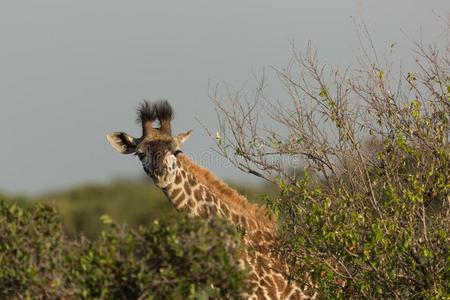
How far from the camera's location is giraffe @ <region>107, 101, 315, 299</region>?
49.2 ft

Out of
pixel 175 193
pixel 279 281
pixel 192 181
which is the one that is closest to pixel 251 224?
pixel 279 281

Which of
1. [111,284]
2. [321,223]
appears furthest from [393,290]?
[111,284]

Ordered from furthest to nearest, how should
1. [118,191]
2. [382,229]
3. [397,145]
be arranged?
1. [118,191]
2. [397,145]
3. [382,229]

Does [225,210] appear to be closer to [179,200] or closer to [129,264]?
[179,200]

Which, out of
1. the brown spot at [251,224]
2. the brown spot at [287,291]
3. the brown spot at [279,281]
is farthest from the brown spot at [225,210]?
the brown spot at [287,291]

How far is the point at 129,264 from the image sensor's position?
390 inches

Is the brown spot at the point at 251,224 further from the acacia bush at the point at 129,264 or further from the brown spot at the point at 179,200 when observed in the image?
the acacia bush at the point at 129,264

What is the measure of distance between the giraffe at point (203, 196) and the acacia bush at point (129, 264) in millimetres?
4363

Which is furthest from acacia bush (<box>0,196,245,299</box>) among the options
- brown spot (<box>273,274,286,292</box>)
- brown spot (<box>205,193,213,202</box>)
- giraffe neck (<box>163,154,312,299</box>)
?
brown spot (<box>205,193,213,202</box>)

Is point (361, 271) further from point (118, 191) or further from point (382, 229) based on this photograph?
point (118, 191)

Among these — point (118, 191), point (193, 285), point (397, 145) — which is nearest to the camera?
point (193, 285)

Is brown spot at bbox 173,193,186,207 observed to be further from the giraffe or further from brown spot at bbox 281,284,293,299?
brown spot at bbox 281,284,293,299

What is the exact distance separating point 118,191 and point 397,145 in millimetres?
30226

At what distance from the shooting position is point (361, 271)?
44.5 feet
